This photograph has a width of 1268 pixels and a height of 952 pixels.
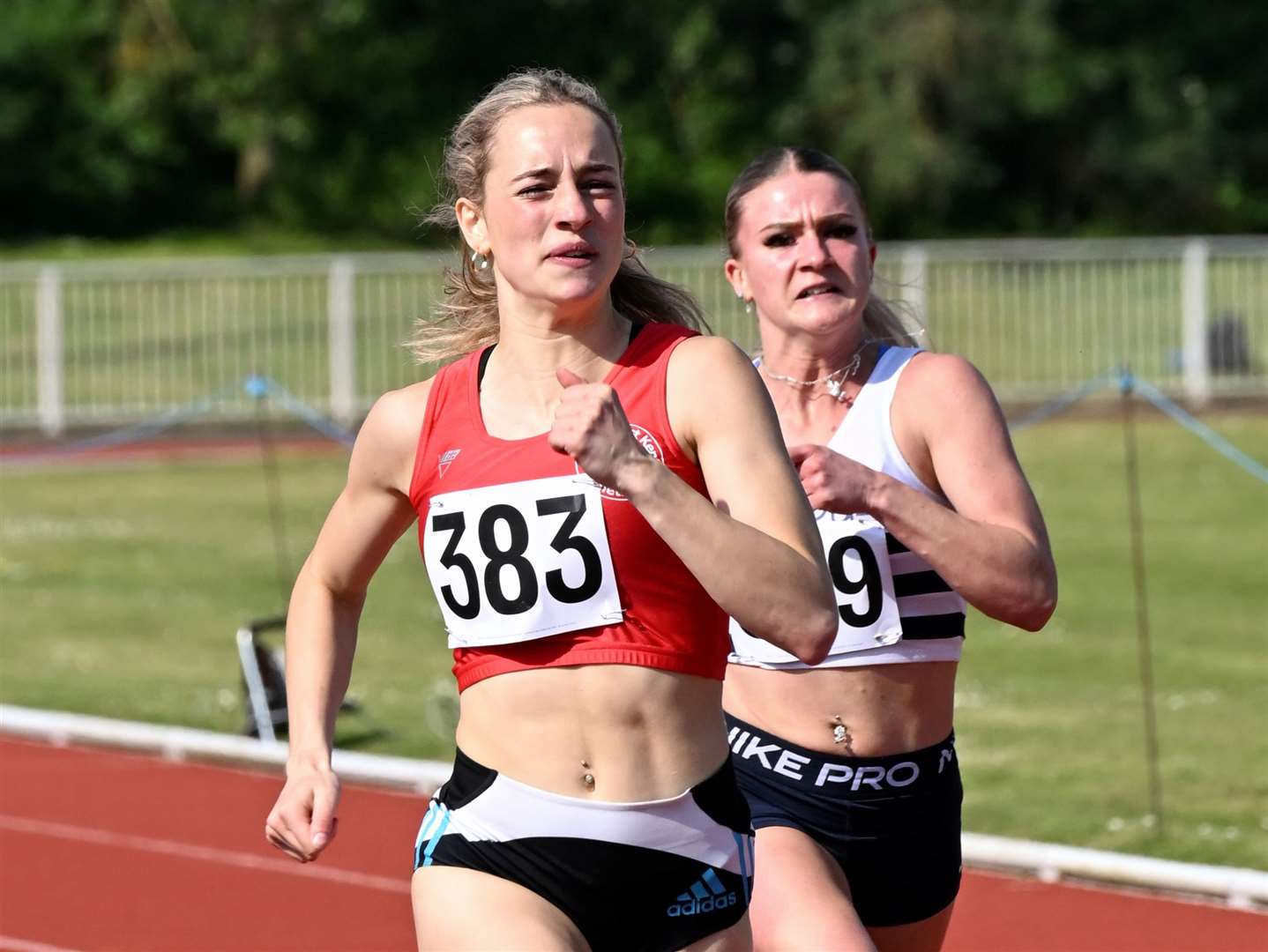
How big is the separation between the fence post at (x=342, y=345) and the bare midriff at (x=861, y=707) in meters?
19.4

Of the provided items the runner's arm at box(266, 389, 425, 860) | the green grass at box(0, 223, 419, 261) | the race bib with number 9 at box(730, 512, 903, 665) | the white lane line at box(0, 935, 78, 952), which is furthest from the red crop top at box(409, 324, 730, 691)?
the green grass at box(0, 223, 419, 261)

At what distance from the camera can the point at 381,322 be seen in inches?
925

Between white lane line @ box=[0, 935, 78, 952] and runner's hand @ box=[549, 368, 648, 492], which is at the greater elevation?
runner's hand @ box=[549, 368, 648, 492]

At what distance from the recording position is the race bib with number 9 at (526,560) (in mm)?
2850

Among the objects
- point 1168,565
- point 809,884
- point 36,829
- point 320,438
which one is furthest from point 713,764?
point 320,438

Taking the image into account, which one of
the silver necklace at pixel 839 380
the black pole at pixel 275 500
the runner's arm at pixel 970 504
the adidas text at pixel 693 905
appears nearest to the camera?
the adidas text at pixel 693 905

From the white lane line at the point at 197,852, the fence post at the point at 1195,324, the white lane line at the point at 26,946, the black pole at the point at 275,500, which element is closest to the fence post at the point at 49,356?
the black pole at the point at 275,500

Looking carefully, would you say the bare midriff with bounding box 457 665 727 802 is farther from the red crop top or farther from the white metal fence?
the white metal fence

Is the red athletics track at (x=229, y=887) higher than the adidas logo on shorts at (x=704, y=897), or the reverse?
the adidas logo on shorts at (x=704, y=897)

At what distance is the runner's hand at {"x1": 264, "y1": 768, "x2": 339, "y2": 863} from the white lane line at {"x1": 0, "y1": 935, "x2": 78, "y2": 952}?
355 cm

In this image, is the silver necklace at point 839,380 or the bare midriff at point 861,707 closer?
the bare midriff at point 861,707

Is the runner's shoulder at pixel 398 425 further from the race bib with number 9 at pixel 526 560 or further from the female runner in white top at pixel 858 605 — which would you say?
the female runner in white top at pixel 858 605

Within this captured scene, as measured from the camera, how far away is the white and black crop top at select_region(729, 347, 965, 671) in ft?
12.3

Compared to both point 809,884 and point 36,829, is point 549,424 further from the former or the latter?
point 36,829
